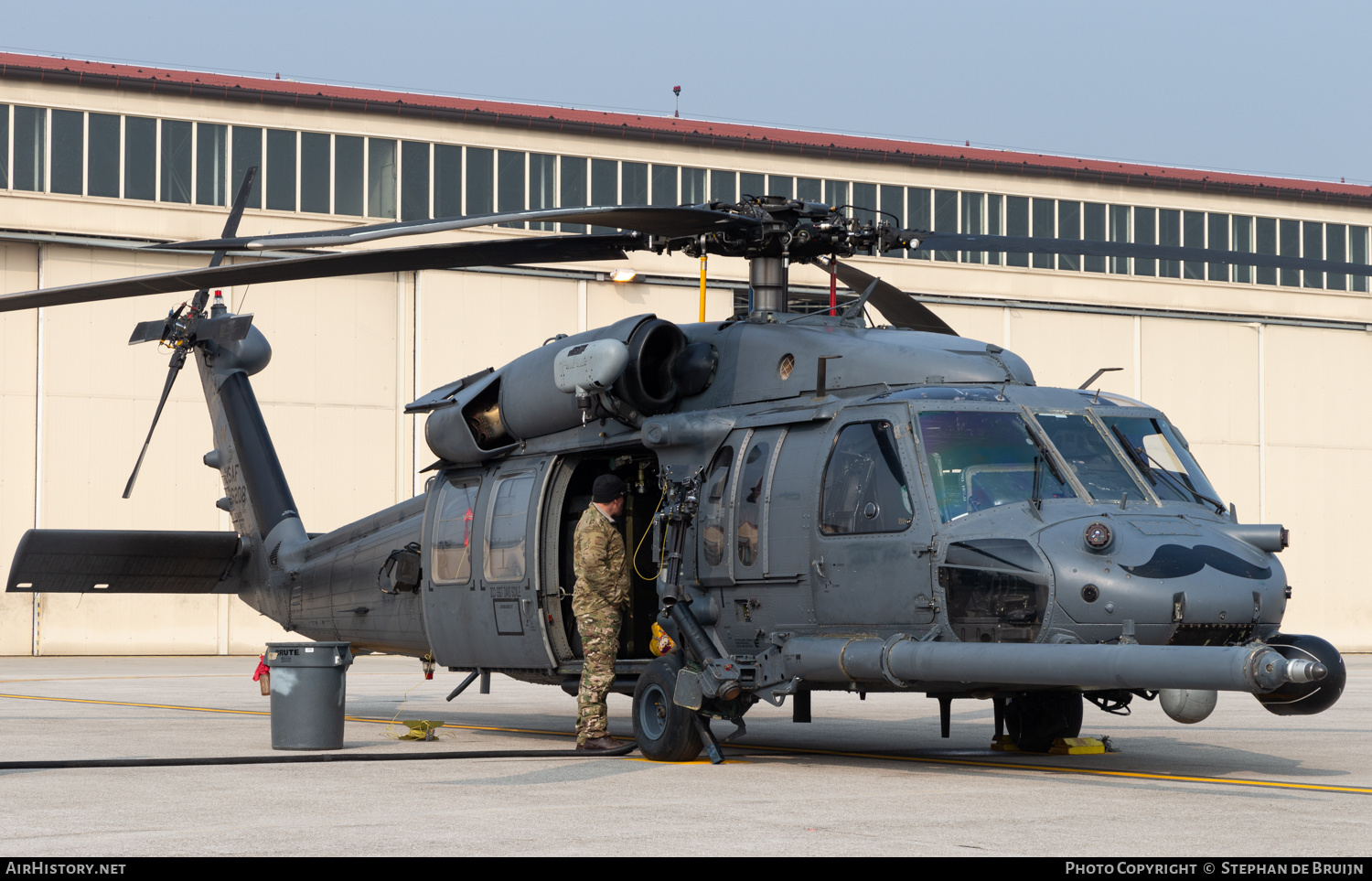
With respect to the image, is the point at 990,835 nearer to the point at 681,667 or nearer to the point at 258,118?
the point at 681,667

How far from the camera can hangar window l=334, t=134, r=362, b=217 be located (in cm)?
3019

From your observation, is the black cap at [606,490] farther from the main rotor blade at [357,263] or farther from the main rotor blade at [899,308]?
the main rotor blade at [899,308]

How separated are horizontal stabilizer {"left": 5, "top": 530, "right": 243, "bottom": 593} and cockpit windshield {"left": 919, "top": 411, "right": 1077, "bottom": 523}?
8169 millimetres

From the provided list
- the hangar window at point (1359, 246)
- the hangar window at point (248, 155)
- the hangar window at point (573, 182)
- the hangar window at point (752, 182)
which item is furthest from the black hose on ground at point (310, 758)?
the hangar window at point (1359, 246)

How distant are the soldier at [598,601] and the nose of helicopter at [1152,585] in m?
3.15

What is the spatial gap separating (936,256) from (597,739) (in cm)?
2525

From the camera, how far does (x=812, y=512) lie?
9.52 m

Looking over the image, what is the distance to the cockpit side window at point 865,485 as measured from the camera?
9109mm

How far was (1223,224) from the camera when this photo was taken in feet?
118

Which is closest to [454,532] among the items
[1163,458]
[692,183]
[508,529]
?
[508,529]

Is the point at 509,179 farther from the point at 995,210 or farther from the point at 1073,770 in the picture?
the point at 1073,770

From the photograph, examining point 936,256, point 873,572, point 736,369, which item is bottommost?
point 873,572

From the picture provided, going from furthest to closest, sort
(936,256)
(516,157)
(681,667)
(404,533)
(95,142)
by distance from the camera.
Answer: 1. (936,256)
2. (516,157)
3. (95,142)
4. (404,533)
5. (681,667)
